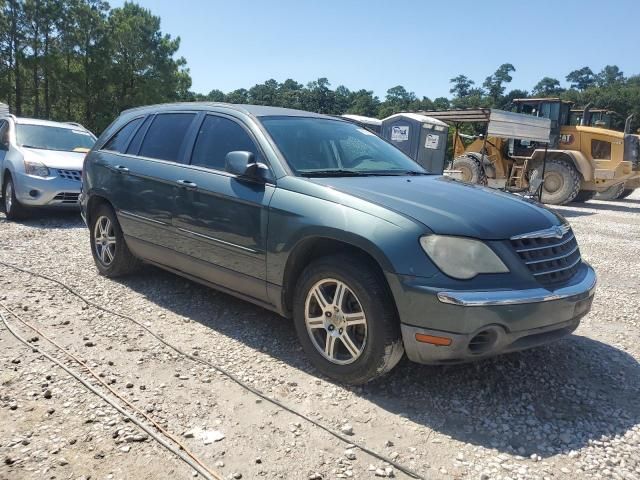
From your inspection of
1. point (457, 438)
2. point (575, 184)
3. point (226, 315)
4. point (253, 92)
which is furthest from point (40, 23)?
point (253, 92)

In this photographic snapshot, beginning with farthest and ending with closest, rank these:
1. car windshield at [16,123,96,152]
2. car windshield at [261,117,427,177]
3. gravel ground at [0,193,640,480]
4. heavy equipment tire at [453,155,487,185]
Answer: heavy equipment tire at [453,155,487,185]
car windshield at [16,123,96,152]
car windshield at [261,117,427,177]
gravel ground at [0,193,640,480]

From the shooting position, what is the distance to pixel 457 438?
288 centimetres

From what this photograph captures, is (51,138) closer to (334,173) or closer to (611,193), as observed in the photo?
(334,173)

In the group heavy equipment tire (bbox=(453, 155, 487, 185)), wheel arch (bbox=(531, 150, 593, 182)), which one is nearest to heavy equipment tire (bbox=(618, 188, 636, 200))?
wheel arch (bbox=(531, 150, 593, 182))

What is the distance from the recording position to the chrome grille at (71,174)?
855 centimetres

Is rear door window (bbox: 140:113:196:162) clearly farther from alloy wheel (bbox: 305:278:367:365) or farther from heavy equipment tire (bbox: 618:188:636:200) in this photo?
heavy equipment tire (bbox: 618:188:636:200)

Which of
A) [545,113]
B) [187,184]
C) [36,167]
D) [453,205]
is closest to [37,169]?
[36,167]

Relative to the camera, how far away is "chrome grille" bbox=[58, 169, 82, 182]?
337 inches

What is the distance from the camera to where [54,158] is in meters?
8.81

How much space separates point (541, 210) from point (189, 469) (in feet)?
8.76

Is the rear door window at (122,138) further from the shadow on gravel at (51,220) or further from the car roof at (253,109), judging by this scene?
the shadow on gravel at (51,220)

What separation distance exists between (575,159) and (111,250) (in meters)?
13.4

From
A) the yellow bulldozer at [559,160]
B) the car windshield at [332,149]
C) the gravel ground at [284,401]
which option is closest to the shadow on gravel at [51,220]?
the gravel ground at [284,401]

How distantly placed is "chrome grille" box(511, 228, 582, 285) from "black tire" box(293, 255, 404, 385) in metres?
0.81
